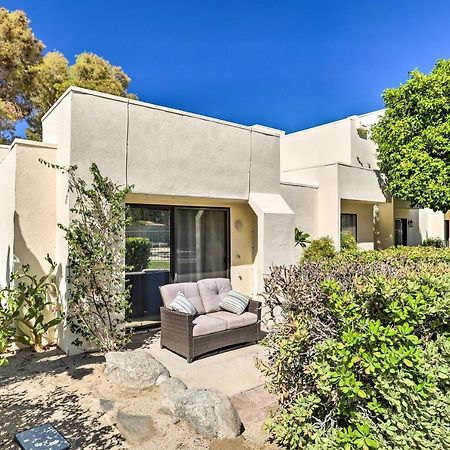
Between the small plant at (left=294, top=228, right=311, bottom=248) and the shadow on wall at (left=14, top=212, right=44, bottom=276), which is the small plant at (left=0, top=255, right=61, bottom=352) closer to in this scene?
the shadow on wall at (left=14, top=212, right=44, bottom=276)

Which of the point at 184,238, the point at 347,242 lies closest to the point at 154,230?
the point at 184,238

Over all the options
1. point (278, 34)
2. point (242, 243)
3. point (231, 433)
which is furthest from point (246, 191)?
point (278, 34)

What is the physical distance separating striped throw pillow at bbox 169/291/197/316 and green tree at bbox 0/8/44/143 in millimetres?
15201

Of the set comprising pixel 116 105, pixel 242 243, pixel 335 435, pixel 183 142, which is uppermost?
pixel 116 105

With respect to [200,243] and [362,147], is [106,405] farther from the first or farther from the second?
[362,147]

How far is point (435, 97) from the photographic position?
15.2m

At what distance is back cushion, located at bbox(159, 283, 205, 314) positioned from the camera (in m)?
7.74

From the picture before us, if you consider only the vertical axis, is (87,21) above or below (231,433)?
above

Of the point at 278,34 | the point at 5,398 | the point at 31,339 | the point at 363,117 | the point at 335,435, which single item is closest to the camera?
the point at 335,435

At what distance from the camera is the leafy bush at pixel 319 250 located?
45.3ft

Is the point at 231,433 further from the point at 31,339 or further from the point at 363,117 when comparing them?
the point at 363,117

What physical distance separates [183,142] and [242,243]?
3.80 m

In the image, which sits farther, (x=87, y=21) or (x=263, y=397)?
(x=87, y=21)

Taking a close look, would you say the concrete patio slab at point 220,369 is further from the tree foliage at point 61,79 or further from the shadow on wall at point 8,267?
the tree foliage at point 61,79
